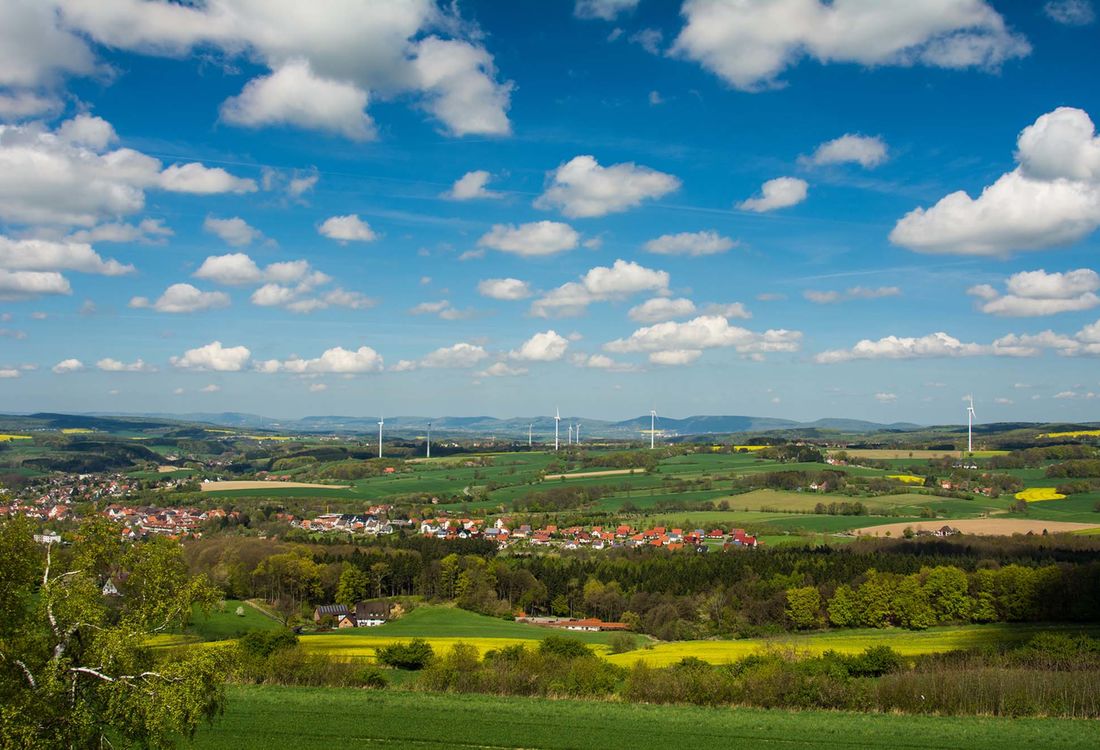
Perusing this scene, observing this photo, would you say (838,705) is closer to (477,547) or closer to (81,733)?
(81,733)

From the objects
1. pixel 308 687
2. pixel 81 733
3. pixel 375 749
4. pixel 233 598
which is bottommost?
pixel 233 598

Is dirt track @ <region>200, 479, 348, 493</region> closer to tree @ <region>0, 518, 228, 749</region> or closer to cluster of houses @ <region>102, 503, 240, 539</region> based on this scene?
cluster of houses @ <region>102, 503, 240, 539</region>

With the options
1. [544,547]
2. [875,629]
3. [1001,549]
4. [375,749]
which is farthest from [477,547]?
[375,749]

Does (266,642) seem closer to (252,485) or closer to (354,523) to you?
(354,523)

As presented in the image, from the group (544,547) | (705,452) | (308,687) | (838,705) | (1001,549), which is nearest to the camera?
(838,705)

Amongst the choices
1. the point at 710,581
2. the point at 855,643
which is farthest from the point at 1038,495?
the point at 855,643

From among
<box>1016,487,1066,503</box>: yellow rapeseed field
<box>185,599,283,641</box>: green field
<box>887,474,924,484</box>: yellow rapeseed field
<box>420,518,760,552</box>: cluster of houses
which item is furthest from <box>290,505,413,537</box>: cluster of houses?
<box>1016,487,1066,503</box>: yellow rapeseed field
